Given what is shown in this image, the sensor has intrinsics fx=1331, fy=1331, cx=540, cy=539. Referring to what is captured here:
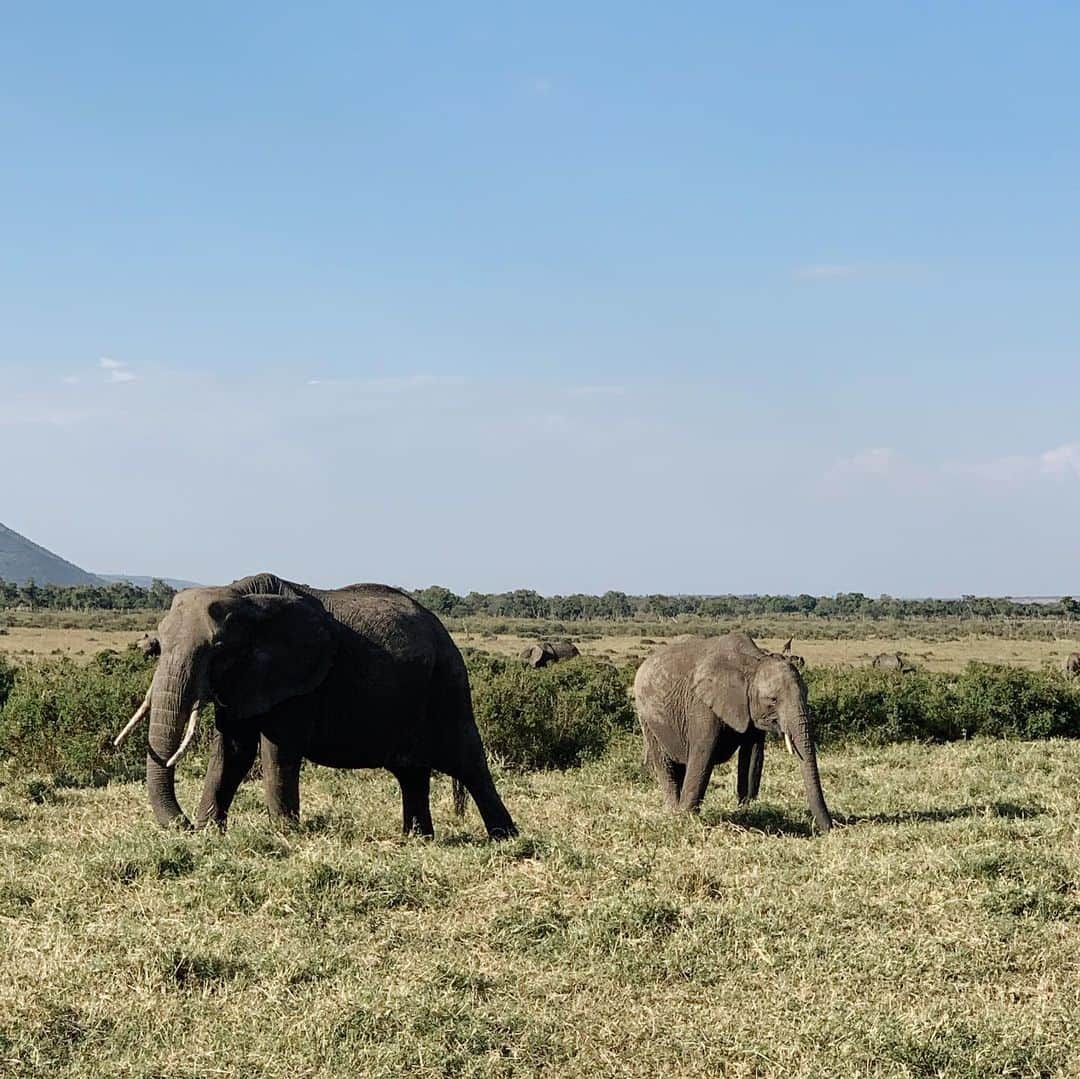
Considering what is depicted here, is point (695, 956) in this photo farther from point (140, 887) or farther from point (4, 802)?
point (4, 802)

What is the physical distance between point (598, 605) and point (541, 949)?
140609mm

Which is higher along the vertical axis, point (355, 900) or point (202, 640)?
point (202, 640)

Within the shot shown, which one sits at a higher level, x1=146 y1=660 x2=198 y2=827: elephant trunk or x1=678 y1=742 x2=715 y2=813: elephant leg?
x1=146 y1=660 x2=198 y2=827: elephant trunk

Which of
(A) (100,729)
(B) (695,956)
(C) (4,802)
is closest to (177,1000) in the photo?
(B) (695,956)

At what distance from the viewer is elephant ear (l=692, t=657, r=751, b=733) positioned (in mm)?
13844

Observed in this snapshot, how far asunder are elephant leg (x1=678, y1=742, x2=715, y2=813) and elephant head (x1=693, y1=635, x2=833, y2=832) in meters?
0.41

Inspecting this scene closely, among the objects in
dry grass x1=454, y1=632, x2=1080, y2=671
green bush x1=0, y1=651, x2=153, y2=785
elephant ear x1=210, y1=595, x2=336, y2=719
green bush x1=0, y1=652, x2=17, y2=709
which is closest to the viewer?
elephant ear x1=210, y1=595, x2=336, y2=719

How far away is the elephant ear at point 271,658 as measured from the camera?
1056 centimetres

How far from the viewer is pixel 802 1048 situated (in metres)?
6.82

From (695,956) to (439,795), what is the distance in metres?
7.53

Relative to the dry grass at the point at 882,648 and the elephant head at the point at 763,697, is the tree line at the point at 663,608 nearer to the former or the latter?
the dry grass at the point at 882,648

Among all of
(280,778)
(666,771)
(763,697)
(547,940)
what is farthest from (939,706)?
(547,940)

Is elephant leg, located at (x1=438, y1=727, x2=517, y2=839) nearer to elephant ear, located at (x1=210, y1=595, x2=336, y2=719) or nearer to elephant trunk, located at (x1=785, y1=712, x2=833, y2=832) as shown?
elephant ear, located at (x1=210, y1=595, x2=336, y2=719)

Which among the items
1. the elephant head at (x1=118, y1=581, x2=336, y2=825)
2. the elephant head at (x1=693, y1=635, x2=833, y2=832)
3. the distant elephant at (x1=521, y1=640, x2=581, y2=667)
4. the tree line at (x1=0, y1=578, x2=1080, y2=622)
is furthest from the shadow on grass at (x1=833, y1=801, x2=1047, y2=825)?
the tree line at (x1=0, y1=578, x2=1080, y2=622)
